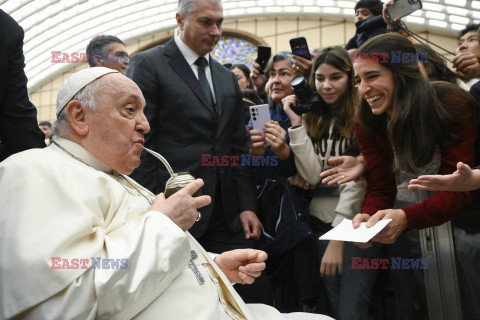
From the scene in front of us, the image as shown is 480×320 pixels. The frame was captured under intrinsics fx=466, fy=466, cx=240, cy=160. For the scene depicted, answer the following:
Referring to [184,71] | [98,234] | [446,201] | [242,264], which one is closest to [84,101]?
[98,234]

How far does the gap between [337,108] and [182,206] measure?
173 cm

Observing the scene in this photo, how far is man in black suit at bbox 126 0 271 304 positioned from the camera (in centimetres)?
288

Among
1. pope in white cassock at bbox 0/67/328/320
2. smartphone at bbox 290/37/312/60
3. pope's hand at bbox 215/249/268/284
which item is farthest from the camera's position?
smartphone at bbox 290/37/312/60

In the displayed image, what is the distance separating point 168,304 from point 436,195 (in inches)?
59.6

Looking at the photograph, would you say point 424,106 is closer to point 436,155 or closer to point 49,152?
point 436,155

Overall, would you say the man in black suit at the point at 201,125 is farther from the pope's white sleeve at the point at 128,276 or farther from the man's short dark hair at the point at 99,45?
the pope's white sleeve at the point at 128,276

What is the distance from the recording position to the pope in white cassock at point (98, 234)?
1.43m

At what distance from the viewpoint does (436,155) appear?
A: 2.48 metres

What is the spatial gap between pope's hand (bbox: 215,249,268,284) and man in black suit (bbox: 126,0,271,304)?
2.53 feet

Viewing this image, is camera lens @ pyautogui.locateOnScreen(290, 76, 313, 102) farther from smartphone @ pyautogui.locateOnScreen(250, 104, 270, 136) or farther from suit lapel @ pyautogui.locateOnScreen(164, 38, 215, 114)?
suit lapel @ pyautogui.locateOnScreen(164, 38, 215, 114)

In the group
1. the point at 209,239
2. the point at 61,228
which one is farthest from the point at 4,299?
the point at 209,239

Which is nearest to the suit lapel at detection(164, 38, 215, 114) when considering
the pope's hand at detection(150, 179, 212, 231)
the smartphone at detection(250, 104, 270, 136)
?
the smartphone at detection(250, 104, 270, 136)

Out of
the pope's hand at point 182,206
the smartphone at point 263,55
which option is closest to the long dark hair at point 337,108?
the smartphone at point 263,55

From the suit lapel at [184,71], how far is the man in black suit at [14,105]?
3.05 ft
